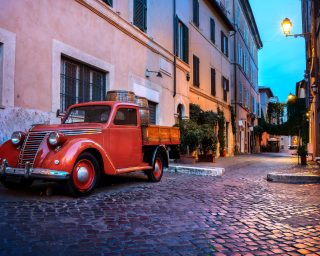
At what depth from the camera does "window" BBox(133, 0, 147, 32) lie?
13.2 metres

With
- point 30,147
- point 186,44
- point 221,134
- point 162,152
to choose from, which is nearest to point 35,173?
point 30,147

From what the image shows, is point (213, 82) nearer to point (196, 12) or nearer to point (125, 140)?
point (196, 12)

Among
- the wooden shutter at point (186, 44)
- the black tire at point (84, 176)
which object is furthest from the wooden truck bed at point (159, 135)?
the wooden shutter at point (186, 44)

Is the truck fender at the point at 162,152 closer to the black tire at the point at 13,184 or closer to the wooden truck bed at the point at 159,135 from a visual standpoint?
the wooden truck bed at the point at 159,135

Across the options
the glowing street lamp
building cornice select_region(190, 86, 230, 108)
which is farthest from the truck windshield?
building cornice select_region(190, 86, 230, 108)

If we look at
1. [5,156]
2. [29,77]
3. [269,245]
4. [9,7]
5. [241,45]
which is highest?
[241,45]

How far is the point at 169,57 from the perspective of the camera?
15844 mm

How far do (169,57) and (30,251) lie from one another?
520 inches

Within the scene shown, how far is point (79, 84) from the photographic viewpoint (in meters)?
10.3

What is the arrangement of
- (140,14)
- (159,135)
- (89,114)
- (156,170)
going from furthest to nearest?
(140,14) → (156,170) → (159,135) → (89,114)

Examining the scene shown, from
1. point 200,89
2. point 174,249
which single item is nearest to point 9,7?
point 174,249

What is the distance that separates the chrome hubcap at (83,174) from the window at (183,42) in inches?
469

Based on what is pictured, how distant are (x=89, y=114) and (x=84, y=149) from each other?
1573mm

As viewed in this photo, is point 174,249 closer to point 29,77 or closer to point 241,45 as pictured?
point 29,77
